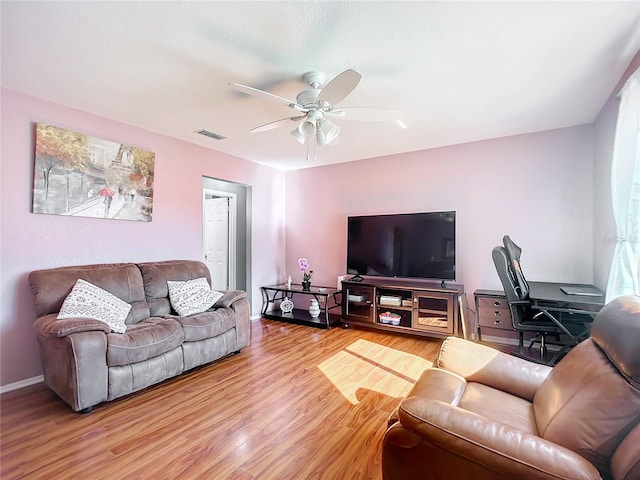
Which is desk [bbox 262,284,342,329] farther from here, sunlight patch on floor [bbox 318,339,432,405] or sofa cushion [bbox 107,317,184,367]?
sofa cushion [bbox 107,317,184,367]

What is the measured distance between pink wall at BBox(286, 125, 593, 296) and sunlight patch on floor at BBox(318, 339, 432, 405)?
140cm

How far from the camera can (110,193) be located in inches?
127

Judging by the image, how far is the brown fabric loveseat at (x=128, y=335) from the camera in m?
2.19

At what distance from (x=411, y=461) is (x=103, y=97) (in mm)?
3434

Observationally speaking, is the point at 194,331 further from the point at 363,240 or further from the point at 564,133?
the point at 564,133

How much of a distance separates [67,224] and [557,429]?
3783mm

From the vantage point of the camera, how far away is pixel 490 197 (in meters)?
3.88

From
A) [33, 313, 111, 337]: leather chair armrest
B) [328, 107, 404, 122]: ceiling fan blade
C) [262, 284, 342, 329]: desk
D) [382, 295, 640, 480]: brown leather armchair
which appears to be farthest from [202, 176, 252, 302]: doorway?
[382, 295, 640, 480]: brown leather armchair

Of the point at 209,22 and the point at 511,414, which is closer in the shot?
the point at 511,414

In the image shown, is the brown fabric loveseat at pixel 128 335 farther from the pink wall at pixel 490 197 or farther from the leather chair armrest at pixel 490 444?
the pink wall at pixel 490 197

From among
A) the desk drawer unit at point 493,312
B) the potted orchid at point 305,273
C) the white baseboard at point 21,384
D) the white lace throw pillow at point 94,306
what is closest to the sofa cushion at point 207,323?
the white lace throw pillow at point 94,306

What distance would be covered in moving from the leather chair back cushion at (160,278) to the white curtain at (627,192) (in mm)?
3845

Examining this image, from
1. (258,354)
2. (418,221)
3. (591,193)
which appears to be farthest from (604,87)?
(258,354)

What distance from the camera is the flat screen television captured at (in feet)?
12.8
